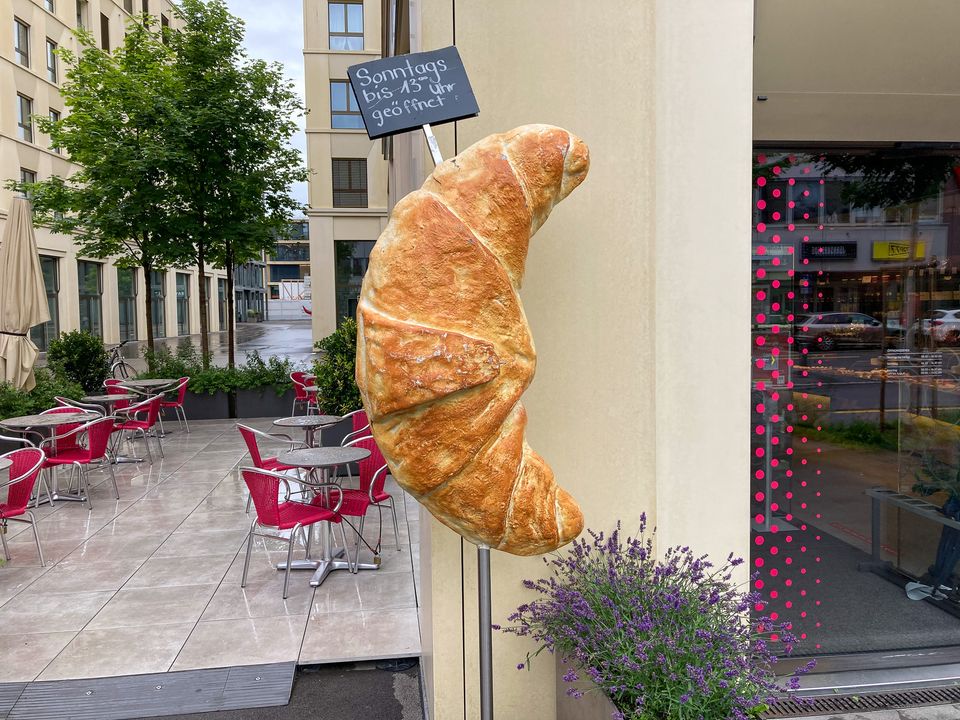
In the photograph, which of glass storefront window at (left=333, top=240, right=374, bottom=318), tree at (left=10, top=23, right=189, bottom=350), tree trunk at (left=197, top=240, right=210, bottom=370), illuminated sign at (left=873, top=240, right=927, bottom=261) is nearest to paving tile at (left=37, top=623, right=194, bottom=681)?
illuminated sign at (left=873, top=240, right=927, bottom=261)

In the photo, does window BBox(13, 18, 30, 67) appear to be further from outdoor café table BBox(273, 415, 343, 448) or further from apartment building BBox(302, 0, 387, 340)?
outdoor café table BBox(273, 415, 343, 448)

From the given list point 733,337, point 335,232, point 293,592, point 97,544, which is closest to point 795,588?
point 733,337

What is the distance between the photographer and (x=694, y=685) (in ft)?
7.66

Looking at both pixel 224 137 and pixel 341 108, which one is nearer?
pixel 224 137

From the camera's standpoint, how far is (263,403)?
518 inches

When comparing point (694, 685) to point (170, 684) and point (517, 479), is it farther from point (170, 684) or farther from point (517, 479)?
point (170, 684)

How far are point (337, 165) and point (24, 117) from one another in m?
10.9

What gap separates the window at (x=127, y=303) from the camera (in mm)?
30898

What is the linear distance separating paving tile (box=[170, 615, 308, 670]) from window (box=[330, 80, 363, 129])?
21.0 meters

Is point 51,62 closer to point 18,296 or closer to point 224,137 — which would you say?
point 224,137

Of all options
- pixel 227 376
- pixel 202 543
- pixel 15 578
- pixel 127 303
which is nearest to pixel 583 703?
pixel 202 543

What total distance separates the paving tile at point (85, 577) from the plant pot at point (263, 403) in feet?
24.0

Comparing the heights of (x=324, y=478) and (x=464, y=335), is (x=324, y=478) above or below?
below

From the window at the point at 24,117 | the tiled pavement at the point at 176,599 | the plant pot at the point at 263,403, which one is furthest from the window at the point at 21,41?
the tiled pavement at the point at 176,599
